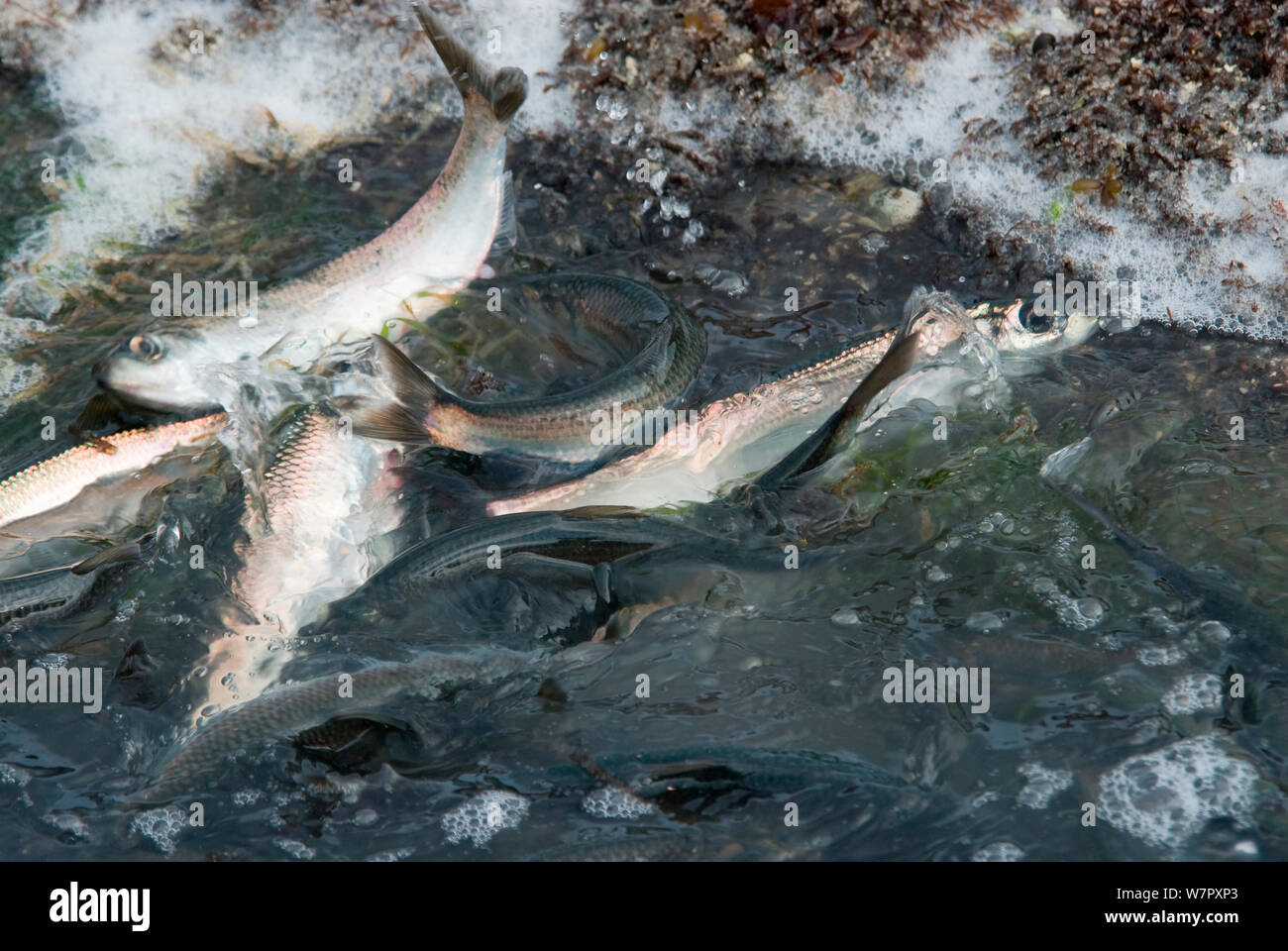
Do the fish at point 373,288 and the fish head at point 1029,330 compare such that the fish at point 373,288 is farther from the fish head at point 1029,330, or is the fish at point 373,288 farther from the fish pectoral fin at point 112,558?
the fish head at point 1029,330

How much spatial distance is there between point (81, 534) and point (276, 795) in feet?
5.85

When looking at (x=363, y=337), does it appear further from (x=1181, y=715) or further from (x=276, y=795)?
(x=1181, y=715)

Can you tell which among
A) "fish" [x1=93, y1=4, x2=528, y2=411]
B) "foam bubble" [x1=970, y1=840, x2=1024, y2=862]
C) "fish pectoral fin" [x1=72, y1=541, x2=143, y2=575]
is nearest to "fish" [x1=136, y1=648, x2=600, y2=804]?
"fish pectoral fin" [x1=72, y1=541, x2=143, y2=575]

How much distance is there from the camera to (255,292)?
16.0ft

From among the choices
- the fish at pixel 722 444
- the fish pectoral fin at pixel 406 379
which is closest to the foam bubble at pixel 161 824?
the fish at pixel 722 444

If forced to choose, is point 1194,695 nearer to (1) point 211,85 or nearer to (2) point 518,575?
(2) point 518,575

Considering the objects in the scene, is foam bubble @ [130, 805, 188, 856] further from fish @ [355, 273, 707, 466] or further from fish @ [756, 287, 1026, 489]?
fish @ [756, 287, 1026, 489]

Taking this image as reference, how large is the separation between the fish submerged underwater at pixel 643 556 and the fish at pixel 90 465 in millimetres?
14

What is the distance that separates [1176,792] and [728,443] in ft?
6.80

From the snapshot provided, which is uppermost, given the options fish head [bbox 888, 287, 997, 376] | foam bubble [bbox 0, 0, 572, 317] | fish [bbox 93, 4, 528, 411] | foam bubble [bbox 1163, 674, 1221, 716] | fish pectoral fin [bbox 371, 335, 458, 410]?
foam bubble [bbox 0, 0, 572, 317]

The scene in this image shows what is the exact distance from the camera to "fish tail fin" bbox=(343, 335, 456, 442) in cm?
404

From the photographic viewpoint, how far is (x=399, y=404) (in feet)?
13.4

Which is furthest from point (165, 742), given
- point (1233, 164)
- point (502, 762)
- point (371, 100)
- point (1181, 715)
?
point (1233, 164)

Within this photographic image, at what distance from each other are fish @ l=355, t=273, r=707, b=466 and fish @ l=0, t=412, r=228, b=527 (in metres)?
0.93
